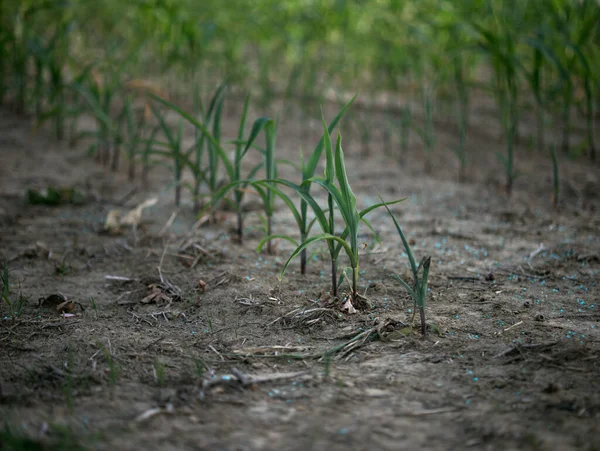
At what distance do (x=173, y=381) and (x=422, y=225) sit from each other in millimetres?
1617

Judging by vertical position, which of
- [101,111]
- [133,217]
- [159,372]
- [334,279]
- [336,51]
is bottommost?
[159,372]

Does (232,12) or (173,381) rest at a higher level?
(232,12)

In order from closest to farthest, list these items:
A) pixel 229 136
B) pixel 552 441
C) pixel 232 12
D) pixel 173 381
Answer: pixel 552 441 < pixel 173 381 < pixel 229 136 < pixel 232 12

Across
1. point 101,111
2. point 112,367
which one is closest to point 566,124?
point 101,111

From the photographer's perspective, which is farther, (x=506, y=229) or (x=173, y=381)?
(x=506, y=229)

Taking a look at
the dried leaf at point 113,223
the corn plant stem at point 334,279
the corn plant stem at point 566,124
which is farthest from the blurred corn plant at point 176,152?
the corn plant stem at point 566,124

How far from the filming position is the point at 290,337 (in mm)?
1771

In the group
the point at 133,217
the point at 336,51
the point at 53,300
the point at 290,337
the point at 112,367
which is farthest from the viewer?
the point at 336,51

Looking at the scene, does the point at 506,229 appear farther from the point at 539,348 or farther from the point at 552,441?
the point at 552,441

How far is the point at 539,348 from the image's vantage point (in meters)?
1.61

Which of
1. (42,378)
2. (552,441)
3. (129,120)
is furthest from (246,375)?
(129,120)

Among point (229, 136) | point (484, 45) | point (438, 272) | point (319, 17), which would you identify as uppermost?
point (319, 17)

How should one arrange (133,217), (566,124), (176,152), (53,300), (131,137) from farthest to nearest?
(566,124)
(131,137)
(133,217)
(176,152)
(53,300)

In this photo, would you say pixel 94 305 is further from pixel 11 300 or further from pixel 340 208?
pixel 340 208
